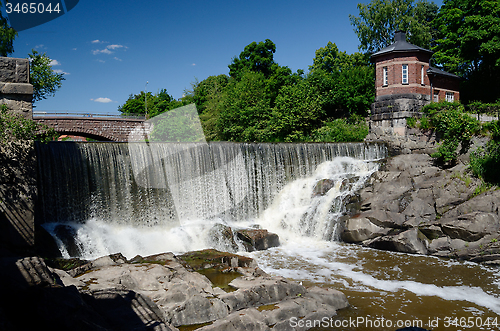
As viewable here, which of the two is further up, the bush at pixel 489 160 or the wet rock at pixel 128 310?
the bush at pixel 489 160

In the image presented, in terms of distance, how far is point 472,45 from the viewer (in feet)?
80.2

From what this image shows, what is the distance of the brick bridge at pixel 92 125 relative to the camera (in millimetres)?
27656

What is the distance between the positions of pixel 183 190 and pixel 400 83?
655 inches

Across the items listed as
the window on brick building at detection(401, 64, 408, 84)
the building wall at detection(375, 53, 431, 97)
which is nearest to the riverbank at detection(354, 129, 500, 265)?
the building wall at detection(375, 53, 431, 97)

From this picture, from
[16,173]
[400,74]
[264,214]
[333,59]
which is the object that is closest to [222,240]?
[264,214]

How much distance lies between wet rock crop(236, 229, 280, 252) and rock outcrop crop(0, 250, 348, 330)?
314 cm

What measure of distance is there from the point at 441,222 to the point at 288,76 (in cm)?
2393

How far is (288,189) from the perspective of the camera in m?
16.7

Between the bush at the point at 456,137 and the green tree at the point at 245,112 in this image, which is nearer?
the bush at the point at 456,137

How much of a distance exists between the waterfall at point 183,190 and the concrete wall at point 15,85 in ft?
13.2

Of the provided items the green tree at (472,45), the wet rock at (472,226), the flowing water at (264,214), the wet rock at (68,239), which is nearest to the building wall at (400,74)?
the green tree at (472,45)

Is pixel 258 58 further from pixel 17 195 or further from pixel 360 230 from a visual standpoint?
pixel 17 195

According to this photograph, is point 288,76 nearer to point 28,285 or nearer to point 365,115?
point 365,115

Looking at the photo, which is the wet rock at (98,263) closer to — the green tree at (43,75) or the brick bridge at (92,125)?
the green tree at (43,75)
